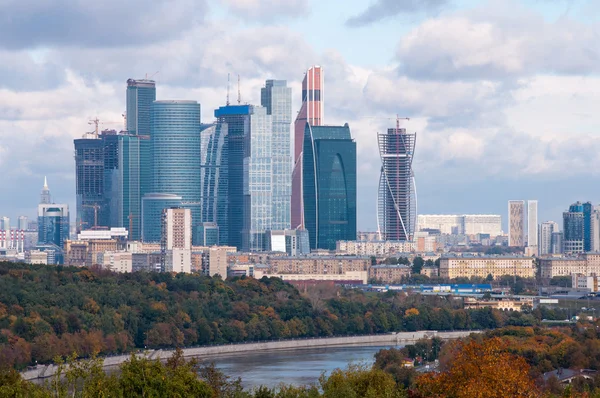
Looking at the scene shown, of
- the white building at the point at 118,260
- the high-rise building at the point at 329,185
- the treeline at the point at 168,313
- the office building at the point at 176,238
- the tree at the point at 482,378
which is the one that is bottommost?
the treeline at the point at 168,313

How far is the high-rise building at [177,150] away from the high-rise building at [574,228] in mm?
36905

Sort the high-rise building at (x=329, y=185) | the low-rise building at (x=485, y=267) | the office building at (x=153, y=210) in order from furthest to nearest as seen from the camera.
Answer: the office building at (x=153, y=210), the high-rise building at (x=329, y=185), the low-rise building at (x=485, y=267)

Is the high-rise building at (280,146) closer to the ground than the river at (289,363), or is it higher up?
higher up

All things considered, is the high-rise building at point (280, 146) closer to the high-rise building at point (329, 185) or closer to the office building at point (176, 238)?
the high-rise building at point (329, 185)

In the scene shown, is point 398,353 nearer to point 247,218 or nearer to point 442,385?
point 442,385

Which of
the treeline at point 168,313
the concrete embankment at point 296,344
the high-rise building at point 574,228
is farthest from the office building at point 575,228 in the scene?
the concrete embankment at point 296,344

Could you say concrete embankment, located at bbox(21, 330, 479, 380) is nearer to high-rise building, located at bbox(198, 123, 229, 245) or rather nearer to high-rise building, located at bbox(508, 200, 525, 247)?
high-rise building, located at bbox(198, 123, 229, 245)

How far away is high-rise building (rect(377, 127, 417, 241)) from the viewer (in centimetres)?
14088

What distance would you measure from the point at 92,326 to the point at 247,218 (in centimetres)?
9034

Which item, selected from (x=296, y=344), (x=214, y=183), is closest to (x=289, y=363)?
(x=296, y=344)

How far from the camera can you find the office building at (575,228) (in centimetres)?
14425

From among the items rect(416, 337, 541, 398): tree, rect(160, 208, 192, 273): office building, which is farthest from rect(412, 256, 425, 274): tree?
rect(416, 337, 541, 398): tree

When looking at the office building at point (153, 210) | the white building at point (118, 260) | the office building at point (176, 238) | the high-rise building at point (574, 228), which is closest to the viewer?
the office building at point (176, 238)

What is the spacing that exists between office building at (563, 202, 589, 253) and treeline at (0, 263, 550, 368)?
6618 cm
